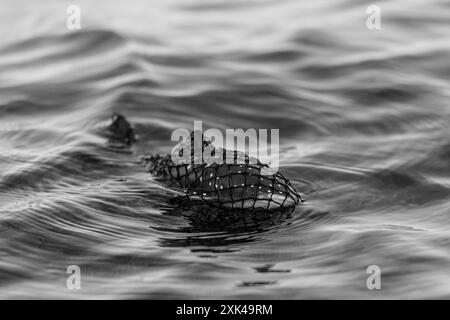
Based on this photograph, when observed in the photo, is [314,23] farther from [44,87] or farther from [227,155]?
[227,155]

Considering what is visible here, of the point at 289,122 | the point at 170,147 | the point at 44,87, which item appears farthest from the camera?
the point at 44,87

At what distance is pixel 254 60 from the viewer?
10.9m

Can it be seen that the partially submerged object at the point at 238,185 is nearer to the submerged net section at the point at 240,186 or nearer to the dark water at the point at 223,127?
the submerged net section at the point at 240,186

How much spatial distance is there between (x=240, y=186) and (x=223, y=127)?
2.29 metres

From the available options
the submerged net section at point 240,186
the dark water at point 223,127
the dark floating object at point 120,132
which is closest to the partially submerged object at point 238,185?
the submerged net section at point 240,186

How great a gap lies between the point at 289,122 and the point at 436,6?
463cm

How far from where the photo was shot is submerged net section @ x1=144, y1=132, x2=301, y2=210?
684 cm

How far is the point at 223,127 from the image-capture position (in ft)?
29.4

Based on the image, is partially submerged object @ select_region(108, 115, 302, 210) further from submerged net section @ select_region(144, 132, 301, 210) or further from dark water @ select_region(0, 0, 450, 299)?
dark water @ select_region(0, 0, 450, 299)

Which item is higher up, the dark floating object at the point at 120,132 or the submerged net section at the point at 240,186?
the dark floating object at the point at 120,132

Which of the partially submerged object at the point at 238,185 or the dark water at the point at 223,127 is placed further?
the partially submerged object at the point at 238,185

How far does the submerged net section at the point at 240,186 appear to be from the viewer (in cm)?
684

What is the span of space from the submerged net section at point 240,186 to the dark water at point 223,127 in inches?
7.6
